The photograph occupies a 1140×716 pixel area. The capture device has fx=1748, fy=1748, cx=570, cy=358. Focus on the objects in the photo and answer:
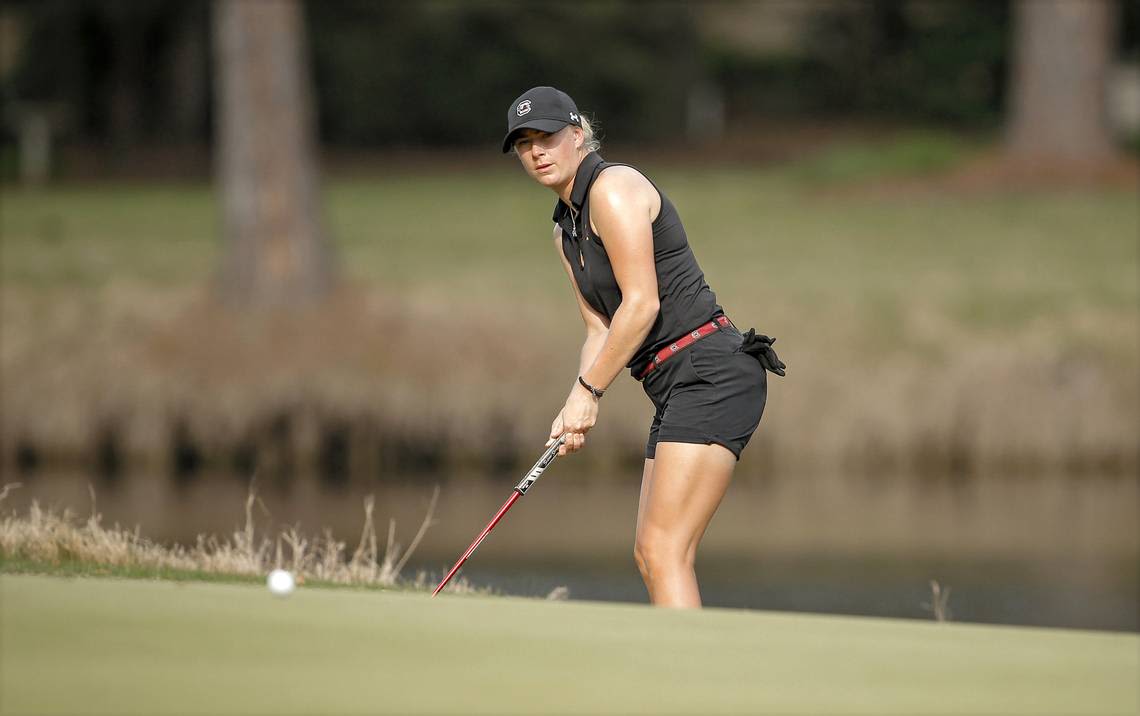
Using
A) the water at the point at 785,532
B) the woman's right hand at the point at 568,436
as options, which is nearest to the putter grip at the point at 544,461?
the woman's right hand at the point at 568,436

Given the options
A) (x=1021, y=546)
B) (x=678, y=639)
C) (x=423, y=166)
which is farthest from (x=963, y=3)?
(x=678, y=639)

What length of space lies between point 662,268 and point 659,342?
240 millimetres

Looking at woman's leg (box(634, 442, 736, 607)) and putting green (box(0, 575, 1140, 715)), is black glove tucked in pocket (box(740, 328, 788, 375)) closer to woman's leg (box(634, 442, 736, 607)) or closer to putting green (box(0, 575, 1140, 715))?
woman's leg (box(634, 442, 736, 607))

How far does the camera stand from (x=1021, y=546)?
12609 mm

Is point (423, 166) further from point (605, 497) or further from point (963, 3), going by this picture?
point (605, 497)

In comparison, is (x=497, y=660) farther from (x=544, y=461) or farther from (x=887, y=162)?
(x=887, y=162)

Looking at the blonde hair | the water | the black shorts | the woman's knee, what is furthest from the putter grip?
the water

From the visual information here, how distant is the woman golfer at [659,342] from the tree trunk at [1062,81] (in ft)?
62.7

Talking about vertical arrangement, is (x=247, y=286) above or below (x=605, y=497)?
above

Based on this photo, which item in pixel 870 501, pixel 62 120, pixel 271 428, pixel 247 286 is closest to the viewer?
pixel 870 501

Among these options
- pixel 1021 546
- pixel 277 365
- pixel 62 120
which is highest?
pixel 62 120

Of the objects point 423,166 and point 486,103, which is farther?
point 486,103

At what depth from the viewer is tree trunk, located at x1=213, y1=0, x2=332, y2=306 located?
16.8m

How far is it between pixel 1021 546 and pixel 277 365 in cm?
674
